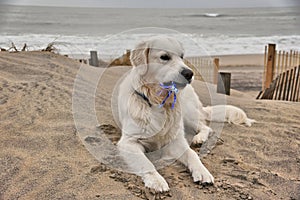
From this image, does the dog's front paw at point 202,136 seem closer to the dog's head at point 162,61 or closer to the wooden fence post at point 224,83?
the dog's head at point 162,61

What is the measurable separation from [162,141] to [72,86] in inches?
69.2

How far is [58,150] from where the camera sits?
7.23ft

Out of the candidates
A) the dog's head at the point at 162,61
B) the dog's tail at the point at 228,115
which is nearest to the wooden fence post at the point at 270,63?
the dog's tail at the point at 228,115

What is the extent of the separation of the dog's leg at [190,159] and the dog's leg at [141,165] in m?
0.21

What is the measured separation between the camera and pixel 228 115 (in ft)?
9.90

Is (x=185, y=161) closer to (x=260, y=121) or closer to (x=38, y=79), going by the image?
(x=260, y=121)

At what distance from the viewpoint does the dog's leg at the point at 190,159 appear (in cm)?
187

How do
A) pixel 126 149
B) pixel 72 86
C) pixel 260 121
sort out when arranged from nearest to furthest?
pixel 126 149 → pixel 260 121 → pixel 72 86

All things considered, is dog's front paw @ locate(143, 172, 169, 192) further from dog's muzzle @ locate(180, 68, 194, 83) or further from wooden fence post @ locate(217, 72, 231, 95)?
wooden fence post @ locate(217, 72, 231, 95)

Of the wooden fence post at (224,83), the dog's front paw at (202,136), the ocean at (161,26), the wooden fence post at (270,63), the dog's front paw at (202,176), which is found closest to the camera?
the dog's front paw at (202,176)

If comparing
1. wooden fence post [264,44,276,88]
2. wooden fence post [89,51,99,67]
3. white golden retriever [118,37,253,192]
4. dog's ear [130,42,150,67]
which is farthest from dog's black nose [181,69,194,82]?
wooden fence post [264,44,276,88]

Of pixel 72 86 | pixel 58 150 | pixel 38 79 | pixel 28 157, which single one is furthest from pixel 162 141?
pixel 38 79

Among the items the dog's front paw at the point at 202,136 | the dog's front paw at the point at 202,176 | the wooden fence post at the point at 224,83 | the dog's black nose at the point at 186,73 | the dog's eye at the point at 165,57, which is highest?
the dog's eye at the point at 165,57

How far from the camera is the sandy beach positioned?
5.86ft
